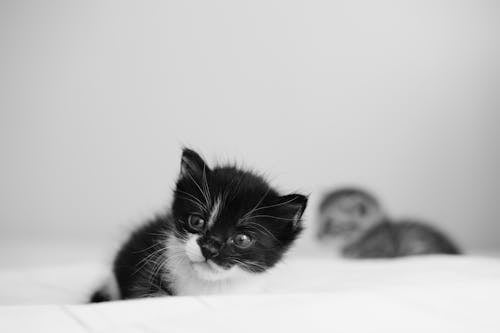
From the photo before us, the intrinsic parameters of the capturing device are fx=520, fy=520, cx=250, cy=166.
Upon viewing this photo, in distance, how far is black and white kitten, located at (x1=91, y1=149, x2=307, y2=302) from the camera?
3.73 feet

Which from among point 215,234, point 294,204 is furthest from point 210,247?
point 294,204

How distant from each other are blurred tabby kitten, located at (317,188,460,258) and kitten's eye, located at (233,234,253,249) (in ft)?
6.94

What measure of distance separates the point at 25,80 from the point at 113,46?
1.86 feet

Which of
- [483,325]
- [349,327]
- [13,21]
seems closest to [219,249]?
[349,327]

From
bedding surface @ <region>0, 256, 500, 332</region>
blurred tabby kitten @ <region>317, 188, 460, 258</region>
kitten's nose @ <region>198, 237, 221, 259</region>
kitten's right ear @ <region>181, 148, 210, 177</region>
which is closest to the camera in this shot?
bedding surface @ <region>0, 256, 500, 332</region>

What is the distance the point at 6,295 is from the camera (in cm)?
139

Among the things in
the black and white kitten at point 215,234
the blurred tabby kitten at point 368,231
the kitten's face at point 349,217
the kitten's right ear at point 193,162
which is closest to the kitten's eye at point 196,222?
the black and white kitten at point 215,234

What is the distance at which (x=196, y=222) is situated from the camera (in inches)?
46.3

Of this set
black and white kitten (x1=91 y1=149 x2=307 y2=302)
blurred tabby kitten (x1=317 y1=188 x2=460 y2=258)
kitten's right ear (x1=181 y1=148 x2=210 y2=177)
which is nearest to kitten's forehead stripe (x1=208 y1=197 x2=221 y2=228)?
black and white kitten (x1=91 y1=149 x2=307 y2=302)

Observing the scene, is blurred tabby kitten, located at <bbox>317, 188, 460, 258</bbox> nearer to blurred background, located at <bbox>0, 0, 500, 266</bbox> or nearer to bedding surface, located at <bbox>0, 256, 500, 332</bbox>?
blurred background, located at <bbox>0, 0, 500, 266</bbox>

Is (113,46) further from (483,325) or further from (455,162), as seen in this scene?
(483,325)

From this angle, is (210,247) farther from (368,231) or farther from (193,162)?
(368,231)

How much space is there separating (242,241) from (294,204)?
0.15m

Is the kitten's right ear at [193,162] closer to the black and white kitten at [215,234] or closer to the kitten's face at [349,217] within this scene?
the black and white kitten at [215,234]
